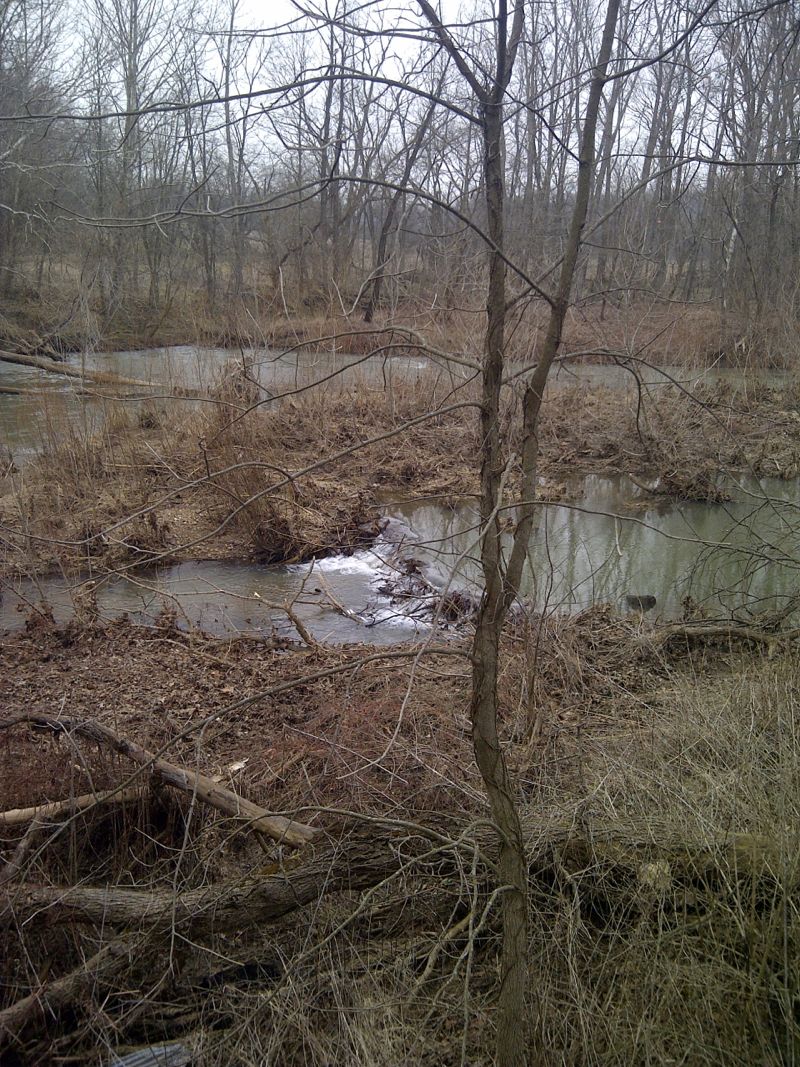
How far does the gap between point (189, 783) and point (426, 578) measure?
14.3 ft

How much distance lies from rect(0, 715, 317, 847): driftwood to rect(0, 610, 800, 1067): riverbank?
5 centimetres

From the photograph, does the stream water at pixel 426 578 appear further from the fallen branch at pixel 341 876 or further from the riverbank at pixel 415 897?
the fallen branch at pixel 341 876

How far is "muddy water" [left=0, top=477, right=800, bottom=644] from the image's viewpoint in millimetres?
6281

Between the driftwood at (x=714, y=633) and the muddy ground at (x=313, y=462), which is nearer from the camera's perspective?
the driftwood at (x=714, y=633)

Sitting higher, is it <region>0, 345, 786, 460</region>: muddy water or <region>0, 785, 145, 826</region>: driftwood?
<region>0, 345, 786, 460</region>: muddy water

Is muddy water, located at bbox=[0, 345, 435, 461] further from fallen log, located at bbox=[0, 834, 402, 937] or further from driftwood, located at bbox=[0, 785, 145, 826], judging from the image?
fallen log, located at bbox=[0, 834, 402, 937]

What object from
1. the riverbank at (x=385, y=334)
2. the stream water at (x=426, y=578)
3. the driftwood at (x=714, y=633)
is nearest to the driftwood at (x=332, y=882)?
the stream water at (x=426, y=578)

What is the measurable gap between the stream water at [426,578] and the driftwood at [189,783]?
1.95 meters

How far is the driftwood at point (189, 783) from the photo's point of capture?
297 cm

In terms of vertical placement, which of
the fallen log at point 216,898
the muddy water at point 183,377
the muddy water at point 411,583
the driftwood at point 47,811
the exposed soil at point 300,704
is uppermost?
the muddy water at point 183,377

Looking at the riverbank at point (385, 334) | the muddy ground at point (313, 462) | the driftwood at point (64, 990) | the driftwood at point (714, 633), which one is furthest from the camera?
the riverbank at point (385, 334)

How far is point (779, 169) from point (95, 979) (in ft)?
68.4

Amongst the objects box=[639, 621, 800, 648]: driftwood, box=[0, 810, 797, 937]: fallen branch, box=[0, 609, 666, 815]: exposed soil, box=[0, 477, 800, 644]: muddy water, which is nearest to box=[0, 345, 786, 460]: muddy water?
box=[0, 477, 800, 644]: muddy water

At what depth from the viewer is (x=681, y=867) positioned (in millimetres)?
2512
